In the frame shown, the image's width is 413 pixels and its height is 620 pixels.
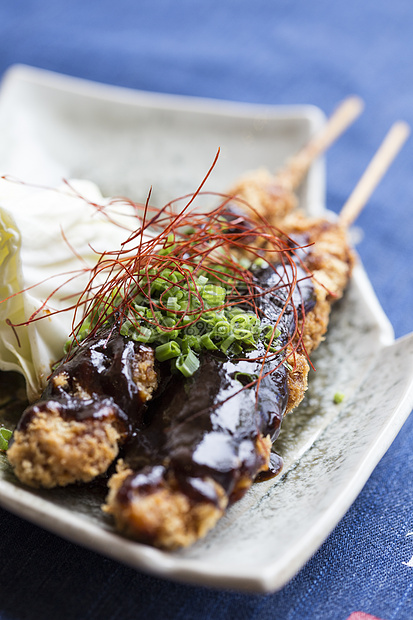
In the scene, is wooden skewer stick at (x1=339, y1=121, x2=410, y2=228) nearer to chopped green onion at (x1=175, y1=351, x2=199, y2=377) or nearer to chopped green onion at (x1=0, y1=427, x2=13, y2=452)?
chopped green onion at (x1=175, y1=351, x2=199, y2=377)

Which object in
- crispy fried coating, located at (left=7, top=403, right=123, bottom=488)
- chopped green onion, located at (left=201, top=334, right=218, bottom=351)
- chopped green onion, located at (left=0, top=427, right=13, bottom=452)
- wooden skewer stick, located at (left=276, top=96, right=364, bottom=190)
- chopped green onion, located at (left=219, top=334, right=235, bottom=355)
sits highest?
wooden skewer stick, located at (left=276, top=96, right=364, bottom=190)

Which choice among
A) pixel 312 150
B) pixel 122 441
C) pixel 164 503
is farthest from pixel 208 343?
pixel 312 150

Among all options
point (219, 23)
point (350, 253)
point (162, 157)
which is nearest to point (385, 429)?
point (350, 253)

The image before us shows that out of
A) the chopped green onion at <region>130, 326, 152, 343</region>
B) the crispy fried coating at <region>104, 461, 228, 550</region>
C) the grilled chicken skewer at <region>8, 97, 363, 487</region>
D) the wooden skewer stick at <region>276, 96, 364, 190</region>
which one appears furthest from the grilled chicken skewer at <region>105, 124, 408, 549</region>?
the wooden skewer stick at <region>276, 96, 364, 190</region>

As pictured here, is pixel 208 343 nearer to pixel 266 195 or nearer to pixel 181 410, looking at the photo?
pixel 181 410

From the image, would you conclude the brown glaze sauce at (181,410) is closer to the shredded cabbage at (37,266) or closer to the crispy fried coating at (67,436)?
the crispy fried coating at (67,436)

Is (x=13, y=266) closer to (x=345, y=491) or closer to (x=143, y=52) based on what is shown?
(x=345, y=491)

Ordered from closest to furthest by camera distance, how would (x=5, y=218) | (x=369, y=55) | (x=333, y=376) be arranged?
(x=5, y=218), (x=333, y=376), (x=369, y=55)
